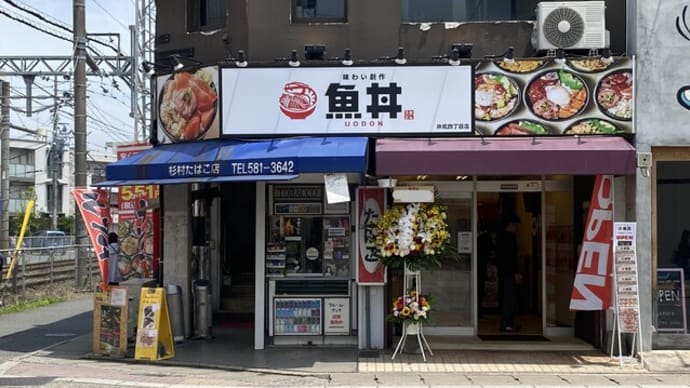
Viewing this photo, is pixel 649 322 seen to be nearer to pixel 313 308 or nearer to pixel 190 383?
pixel 313 308

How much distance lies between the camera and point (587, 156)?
10.3m

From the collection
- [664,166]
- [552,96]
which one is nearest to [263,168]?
[552,96]

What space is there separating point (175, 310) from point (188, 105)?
328cm

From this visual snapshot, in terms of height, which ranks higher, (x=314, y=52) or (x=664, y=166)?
(x=314, y=52)

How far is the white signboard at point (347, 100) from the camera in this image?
1102 cm

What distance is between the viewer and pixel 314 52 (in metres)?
11.3

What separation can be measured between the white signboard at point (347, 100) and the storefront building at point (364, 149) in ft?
0.07

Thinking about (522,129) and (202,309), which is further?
(202,309)

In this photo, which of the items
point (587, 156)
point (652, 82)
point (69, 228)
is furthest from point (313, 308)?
point (69, 228)

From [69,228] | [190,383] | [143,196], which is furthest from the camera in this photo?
[69,228]

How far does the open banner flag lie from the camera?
12406 mm

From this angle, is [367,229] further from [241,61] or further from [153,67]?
[153,67]

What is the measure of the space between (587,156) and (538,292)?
374 cm

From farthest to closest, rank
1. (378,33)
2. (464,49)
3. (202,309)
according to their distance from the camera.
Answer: (202,309), (378,33), (464,49)
